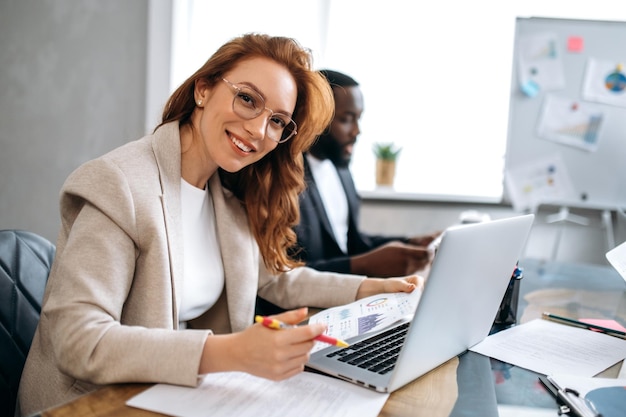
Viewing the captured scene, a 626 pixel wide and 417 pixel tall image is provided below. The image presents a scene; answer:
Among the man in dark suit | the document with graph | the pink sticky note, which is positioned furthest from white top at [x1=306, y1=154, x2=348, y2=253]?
the pink sticky note

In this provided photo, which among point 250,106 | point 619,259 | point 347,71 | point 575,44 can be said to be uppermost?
point 575,44

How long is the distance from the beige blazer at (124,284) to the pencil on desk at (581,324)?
66cm

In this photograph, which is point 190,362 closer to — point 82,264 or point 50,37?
point 82,264

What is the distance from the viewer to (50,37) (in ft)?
10.9

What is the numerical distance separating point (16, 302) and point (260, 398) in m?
0.64

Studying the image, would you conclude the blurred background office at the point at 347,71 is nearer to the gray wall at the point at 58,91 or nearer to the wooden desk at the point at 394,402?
the gray wall at the point at 58,91

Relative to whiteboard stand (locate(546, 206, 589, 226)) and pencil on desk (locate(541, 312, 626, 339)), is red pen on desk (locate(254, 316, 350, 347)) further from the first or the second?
whiteboard stand (locate(546, 206, 589, 226))

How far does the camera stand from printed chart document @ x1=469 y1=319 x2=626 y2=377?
1.05m

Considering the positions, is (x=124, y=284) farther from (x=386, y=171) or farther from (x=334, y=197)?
(x=386, y=171)

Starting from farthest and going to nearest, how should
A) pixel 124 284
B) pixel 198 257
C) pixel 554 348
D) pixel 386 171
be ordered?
pixel 386 171
pixel 198 257
pixel 554 348
pixel 124 284

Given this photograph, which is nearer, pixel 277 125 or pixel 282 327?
pixel 282 327

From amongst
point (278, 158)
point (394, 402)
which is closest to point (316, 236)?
point (278, 158)

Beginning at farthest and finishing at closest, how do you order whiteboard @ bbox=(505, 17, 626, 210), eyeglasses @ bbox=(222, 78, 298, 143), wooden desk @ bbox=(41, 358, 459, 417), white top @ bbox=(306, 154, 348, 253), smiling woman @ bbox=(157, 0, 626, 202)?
smiling woman @ bbox=(157, 0, 626, 202), whiteboard @ bbox=(505, 17, 626, 210), white top @ bbox=(306, 154, 348, 253), eyeglasses @ bbox=(222, 78, 298, 143), wooden desk @ bbox=(41, 358, 459, 417)

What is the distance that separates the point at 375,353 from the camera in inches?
39.4
